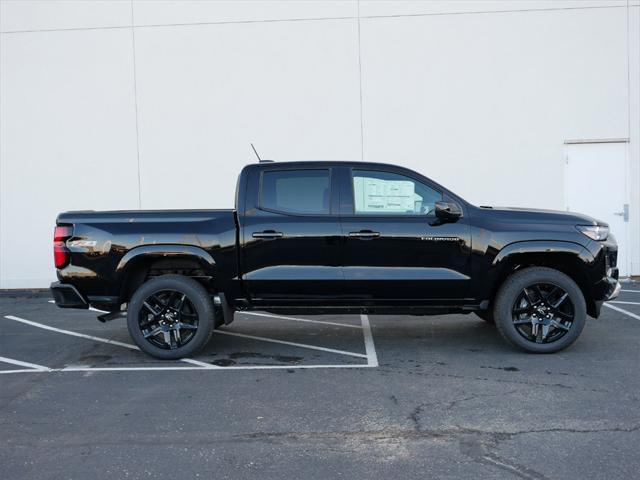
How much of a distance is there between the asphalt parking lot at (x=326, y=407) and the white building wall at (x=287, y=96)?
470 centimetres

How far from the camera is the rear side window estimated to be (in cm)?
661

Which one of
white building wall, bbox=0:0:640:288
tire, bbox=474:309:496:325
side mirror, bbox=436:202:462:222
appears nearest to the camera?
side mirror, bbox=436:202:462:222

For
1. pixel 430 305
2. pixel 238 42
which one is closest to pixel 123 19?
pixel 238 42

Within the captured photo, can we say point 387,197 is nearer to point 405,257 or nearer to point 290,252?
point 405,257

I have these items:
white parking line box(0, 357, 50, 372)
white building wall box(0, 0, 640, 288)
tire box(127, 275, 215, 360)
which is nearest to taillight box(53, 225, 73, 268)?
tire box(127, 275, 215, 360)

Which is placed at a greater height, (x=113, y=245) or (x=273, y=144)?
(x=273, y=144)

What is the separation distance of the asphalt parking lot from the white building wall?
470 cm

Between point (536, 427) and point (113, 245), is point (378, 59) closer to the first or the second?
point (113, 245)

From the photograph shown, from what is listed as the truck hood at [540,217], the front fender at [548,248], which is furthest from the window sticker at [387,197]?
the front fender at [548,248]

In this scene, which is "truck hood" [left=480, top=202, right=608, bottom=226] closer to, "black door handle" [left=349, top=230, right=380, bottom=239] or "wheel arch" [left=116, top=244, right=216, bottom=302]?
"black door handle" [left=349, top=230, right=380, bottom=239]

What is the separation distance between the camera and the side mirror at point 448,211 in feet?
20.5

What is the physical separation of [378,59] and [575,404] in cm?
818

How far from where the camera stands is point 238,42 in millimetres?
12039

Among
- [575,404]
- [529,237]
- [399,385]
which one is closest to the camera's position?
[575,404]
